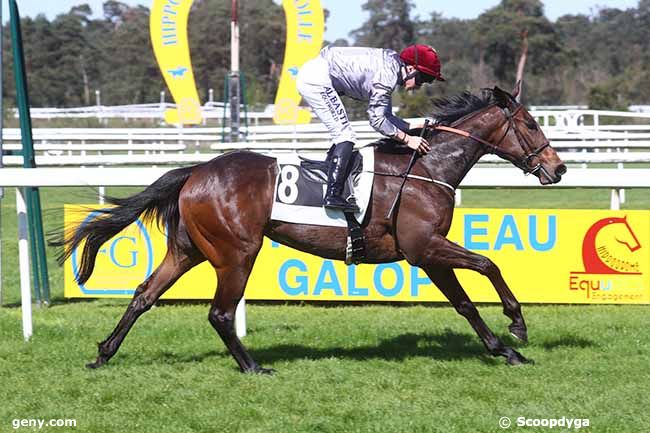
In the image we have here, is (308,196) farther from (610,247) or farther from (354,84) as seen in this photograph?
(610,247)

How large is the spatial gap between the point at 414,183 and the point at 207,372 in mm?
1740

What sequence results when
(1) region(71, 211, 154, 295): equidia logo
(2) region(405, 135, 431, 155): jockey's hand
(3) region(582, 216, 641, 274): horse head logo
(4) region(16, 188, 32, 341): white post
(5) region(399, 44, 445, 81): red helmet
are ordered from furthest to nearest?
(1) region(71, 211, 154, 295): equidia logo, (3) region(582, 216, 641, 274): horse head logo, (4) region(16, 188, 32, 341): white post, (2) region(405, 135, 431, 155): jockey's hand, (5) region(399, 44, 445, 81): red helmet

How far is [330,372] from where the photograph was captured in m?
5.96

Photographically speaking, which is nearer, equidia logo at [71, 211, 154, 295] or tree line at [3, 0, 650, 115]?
equidia logo at [71, 211, 154, 295]

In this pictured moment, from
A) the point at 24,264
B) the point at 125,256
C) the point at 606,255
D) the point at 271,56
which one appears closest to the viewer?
the point at 24,264

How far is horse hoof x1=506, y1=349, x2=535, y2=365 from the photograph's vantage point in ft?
20.0

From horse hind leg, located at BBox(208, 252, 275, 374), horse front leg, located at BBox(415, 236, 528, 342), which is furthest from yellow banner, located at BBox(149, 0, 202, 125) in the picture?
horse front leg, located at BBox(415, 236, 528, 342)

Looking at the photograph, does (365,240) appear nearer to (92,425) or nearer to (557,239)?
(92,425)

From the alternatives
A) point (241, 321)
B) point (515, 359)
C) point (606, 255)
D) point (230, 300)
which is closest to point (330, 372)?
point (230, 300)

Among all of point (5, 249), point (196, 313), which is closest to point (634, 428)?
point (196, 313)

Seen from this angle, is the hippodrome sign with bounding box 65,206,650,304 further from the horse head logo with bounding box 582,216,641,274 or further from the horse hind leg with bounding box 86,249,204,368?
the horse hind leg with bounding box 86,249,204,368

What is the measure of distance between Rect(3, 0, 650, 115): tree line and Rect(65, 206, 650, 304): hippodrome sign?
1463 inches

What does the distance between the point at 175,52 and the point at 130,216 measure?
12392 millimetres

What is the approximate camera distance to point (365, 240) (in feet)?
20.2
